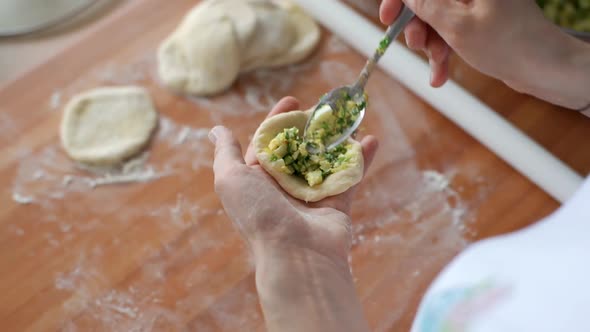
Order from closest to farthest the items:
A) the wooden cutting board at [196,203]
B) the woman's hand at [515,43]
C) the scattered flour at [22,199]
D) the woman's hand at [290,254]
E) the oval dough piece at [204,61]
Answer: the woman's hand at [290,254]
the woman's hand at [515,43]
the wooden cutting board at [196,203]
the scattered flour at [22,199]
the oval dough piece at [204,61]

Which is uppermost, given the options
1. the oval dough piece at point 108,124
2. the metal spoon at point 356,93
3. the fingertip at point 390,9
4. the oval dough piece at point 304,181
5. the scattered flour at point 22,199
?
the fingertip at point 390,9

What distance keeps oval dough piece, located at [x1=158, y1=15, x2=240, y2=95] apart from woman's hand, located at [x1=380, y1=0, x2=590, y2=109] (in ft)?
1.60

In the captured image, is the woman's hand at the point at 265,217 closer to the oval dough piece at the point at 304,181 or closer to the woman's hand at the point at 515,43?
the oval dough piece at the point at 304,181

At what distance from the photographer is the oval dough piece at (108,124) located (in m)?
1.35

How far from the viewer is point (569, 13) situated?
51.0 inches

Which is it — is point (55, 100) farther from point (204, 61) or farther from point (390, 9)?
point (390, 9)

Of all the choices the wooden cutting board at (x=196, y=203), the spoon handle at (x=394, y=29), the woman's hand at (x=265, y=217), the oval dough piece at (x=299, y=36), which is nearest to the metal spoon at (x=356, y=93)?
the spoon handle at (x=394, y=29)

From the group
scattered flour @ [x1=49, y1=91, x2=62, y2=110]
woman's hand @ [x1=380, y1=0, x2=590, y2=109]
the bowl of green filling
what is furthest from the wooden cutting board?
woman's hand @ [x1=380, y1=0, x2=590, y2=109]

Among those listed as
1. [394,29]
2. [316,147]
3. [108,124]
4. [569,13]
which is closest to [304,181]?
[316,147]

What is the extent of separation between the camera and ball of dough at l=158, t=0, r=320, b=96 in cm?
142

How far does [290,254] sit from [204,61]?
71 cm

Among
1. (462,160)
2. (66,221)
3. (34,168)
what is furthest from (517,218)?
(34,168)

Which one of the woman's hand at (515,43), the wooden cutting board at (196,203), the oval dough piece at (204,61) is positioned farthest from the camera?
the oval dough piece at (204,61)

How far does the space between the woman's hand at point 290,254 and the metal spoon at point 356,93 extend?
175mm
